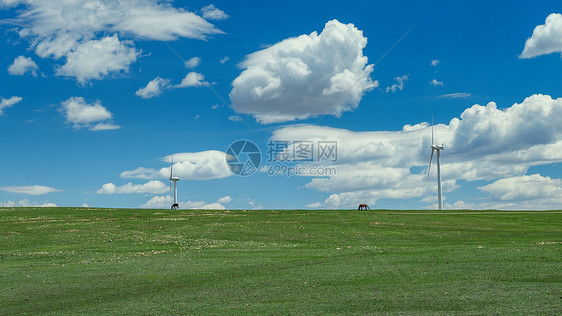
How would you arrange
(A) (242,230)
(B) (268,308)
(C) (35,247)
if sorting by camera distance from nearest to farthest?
(B) (268,308), (C) (35,247), (A) (242,230)

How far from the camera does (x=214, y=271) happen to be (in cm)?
2002

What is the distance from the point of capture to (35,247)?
3241 cm

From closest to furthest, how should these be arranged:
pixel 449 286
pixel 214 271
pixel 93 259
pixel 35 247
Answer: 1. pixel 449 286
2. pixel 214 271
3. pixel 93 259
4. pixel 35 247

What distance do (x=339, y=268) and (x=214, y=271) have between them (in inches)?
203

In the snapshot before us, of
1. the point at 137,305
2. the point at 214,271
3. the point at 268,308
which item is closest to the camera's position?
the point at 268,308

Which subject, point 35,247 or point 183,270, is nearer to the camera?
point 183,270

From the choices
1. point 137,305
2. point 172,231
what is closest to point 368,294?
point 137,305

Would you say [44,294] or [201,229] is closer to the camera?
[44,294]

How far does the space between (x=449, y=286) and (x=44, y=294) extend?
13252mm

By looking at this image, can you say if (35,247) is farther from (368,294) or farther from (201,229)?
(368,294)

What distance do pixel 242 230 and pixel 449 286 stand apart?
27.9 metres

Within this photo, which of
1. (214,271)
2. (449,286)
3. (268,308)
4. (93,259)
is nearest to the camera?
(268,308)

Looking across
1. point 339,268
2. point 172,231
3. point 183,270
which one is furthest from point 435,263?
point 172,231

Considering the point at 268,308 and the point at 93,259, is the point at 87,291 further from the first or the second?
the point at 93,259
